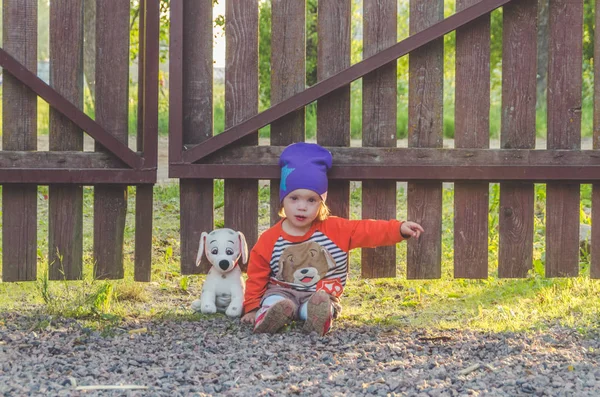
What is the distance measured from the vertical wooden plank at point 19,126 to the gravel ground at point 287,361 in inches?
18.5

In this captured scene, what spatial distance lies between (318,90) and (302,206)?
2.13 ft

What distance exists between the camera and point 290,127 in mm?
4441

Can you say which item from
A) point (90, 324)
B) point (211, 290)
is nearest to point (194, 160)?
point (211, 290)

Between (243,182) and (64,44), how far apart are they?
3.81 ft

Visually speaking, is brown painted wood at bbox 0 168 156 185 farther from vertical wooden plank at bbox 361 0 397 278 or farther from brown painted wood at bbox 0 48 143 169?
vertical wooden plank at bbox 361 0 397 278

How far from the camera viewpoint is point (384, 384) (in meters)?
2.99

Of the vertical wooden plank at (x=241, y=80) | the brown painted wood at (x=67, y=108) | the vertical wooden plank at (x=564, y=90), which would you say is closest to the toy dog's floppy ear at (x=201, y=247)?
the vertical wooden plank at (x=241, y=80)

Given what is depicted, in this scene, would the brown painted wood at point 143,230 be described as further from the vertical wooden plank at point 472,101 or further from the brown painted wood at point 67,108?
the vertical wooden plank at point 472,101

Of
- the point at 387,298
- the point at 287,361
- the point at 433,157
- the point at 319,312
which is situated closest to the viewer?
the point at 287,361

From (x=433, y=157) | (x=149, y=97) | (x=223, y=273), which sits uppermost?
(x=149, y=97)

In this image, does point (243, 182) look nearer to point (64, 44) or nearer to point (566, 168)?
point (64, 44)

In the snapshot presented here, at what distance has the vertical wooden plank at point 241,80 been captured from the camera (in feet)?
14.5

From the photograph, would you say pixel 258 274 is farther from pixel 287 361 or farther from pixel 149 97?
pixel 149 97

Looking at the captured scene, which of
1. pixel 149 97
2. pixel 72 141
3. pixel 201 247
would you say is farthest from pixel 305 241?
pixel 72 141
